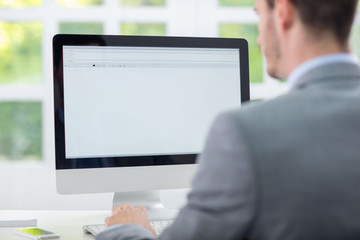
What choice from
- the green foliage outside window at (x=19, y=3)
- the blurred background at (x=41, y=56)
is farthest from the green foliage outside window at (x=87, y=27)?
the green foliage outside window at (x=19, y=3)

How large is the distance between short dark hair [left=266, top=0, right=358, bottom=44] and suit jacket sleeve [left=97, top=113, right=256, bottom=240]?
21 centimetres

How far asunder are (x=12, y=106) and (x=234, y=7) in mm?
1500

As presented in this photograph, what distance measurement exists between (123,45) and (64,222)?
532mm

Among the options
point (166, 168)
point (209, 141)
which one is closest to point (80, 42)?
point (166, 168)

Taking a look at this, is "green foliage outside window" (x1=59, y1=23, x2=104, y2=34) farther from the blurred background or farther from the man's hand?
the man's hand

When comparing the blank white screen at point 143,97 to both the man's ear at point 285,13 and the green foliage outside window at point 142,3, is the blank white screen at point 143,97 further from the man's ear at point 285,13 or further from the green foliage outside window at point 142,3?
the green foliage outside window at point 142,3

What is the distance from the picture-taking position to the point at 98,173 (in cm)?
151

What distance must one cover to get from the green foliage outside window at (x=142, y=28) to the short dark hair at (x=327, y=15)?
2.51 m

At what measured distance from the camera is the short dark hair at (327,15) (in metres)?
0.82

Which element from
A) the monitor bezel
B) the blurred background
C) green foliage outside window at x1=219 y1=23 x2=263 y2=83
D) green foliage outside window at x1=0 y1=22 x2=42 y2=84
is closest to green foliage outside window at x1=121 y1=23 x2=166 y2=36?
the blurred background

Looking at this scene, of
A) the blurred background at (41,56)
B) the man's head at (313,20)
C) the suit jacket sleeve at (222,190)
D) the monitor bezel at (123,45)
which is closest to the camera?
the suit jacket sleeve at (222,190)

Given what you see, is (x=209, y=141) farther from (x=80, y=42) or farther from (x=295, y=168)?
(x=80, y=42)

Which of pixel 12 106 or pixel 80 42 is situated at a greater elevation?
pixel 80 42

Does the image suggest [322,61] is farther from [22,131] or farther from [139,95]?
[22,131]
